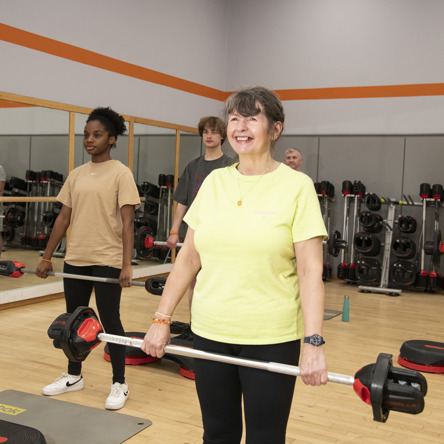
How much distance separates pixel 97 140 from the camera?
3.10 m

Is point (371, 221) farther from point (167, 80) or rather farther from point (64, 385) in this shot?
point (64, 385)

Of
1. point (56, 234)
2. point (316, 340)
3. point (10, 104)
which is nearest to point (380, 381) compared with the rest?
point (316, 340)

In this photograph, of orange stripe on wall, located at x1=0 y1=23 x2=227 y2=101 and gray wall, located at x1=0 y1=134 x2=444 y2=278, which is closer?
orange stripe on wall, located at x1=0 y1=23 x2=227 y2=101

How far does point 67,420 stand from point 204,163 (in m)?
1.87

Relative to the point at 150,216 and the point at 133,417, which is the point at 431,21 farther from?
the point at 133,417

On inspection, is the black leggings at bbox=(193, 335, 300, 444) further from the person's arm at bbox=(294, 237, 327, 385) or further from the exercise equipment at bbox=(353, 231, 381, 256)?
the exercise equipment at bbox=(353, 231, 381, 256)

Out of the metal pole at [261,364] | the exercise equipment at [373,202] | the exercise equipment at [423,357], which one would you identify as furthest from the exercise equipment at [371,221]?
the metal pole at [261,364]

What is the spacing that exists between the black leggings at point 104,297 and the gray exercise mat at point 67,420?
0.30 meters

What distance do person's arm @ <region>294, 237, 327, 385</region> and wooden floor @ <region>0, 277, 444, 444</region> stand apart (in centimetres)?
38

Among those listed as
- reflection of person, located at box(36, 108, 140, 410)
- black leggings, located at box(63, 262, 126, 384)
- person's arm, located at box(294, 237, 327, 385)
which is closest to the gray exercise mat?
reflection of person, located at box(36, 108, 140, 410)

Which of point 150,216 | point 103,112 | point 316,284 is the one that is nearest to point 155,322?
point 316,284

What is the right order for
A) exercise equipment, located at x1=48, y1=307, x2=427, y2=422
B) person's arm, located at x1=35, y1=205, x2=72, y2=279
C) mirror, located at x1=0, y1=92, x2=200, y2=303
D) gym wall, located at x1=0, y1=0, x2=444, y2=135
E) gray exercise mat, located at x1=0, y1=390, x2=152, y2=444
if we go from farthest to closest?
gym wall, located at x1=0, y1=0, x2=444, y2=135, mirror, located at x1=0, y1=92, x2=200, y2=303, person's arm, located at x1=35, y1=205, x2=72, y2=279, gray exercise mat, located at x1=0, y1=390, x2=152, y2=444, exercise equipment, located at x1=48, y1=307, x2=427, y2=422

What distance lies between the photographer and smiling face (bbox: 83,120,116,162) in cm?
310

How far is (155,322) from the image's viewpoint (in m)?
1.81
